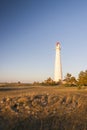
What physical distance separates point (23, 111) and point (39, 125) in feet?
9.59

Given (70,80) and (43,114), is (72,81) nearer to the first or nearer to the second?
(70,80)

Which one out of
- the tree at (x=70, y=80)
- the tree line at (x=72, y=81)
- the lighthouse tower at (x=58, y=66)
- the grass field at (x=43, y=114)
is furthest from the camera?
the lighthouse tower at (x=58, y=66)

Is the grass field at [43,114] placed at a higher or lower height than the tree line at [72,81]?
lower

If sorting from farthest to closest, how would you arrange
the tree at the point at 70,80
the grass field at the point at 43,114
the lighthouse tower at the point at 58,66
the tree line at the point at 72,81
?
the lighthouse tower at the point at 58,66 < the tree at the point at 70,80 < the tree line at the point at 72,81 < the grass field at the point at 43,114

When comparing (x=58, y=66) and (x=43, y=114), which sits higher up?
(x=58, y=66)

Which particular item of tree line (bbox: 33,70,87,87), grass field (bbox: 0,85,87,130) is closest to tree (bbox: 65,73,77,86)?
tree line (bbox: 33,70,87,87)

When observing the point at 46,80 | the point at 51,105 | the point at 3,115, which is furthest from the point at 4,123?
the point at 46,80

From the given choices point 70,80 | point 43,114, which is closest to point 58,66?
point 70,80

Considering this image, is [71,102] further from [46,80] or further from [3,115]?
[46,80]

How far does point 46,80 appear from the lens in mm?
109875

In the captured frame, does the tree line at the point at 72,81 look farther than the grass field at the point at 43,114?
Yes

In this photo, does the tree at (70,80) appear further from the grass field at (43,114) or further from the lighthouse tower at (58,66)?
the grass field at (43,114)

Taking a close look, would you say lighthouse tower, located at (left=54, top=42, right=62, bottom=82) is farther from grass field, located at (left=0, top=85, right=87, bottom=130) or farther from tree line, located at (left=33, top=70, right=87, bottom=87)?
grass field, located at (left=0, top=85, right=87, bottom=130)

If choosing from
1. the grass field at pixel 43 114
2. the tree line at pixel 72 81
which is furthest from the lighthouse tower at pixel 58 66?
the grass field at pixel 43 114
